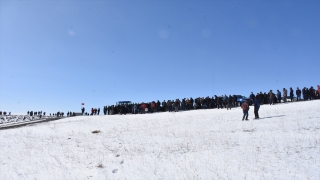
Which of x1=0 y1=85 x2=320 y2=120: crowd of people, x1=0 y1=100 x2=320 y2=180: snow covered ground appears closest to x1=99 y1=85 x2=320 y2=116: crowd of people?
x1=0 y1=85 x2=320 y2=120: crowd of people

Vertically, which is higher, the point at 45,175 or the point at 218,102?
the point at 218,102

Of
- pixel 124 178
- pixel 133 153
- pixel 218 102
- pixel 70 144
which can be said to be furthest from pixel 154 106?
pixel 124 178

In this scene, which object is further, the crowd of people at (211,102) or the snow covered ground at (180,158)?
the crowd of people at (211,102)

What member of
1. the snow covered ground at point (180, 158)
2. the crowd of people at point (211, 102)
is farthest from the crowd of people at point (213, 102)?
the snow covered ground at point (180, 158)

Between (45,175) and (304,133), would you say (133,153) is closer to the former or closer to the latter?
(45,175)

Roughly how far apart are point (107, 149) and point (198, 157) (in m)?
4.83

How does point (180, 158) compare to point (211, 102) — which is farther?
point (211, 102)

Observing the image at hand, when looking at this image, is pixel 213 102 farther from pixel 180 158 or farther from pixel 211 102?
pixel 180 158

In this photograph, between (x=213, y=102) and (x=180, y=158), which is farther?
(x=213, y=102)

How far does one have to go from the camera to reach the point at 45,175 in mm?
8336

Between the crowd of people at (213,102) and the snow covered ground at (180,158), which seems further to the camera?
the crowd of people at (213,102)

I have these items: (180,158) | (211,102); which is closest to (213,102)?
(211,102)

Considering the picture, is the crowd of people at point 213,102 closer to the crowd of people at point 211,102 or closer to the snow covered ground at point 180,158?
the crowd of people at point 211,102

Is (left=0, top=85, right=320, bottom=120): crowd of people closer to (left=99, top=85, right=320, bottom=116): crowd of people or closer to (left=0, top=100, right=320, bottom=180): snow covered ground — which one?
(left=99, top=85, right=320, bottom=116): crowd of people
